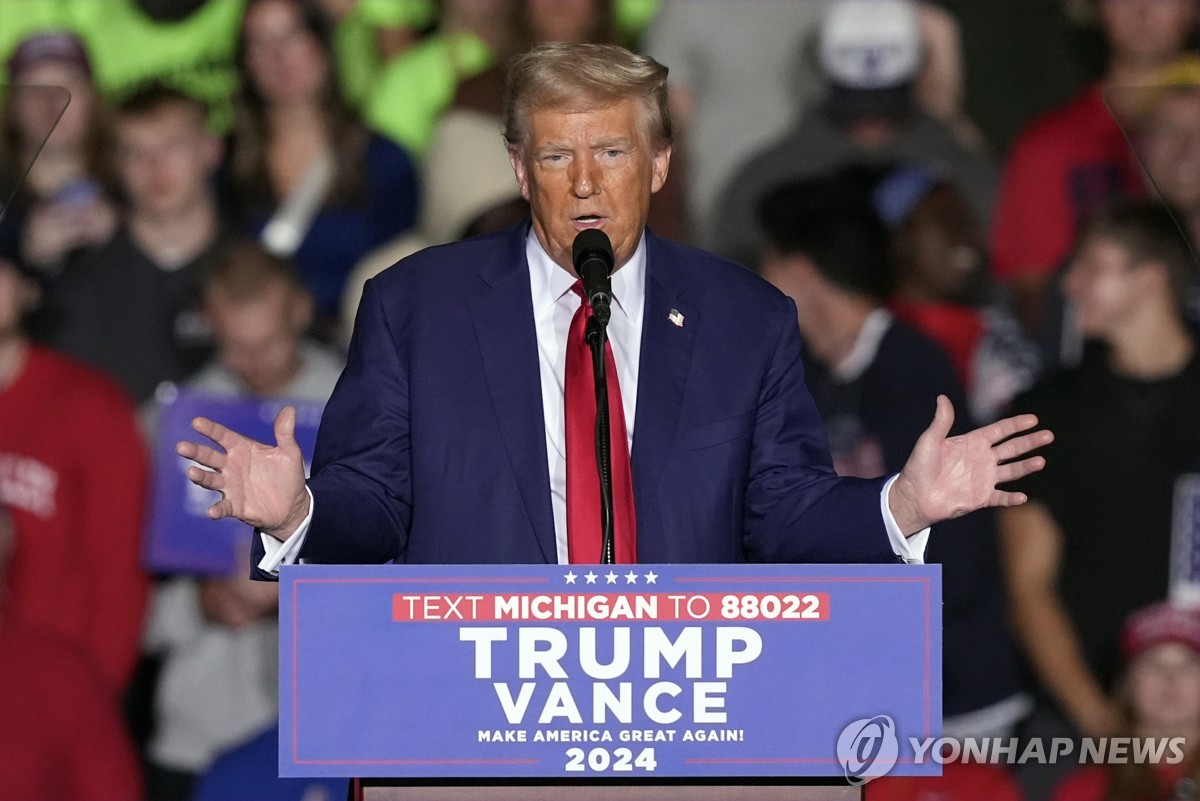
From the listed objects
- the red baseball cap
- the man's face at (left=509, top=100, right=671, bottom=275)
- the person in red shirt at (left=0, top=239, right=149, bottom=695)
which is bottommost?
the red baseball cap

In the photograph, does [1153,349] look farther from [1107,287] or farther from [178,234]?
[178,234]

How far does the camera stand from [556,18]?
17.8 feet

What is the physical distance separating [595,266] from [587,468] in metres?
0.27

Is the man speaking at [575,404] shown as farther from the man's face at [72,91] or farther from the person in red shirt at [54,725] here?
the man's face at [72,91]

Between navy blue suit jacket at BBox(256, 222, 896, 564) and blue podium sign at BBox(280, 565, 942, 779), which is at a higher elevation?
navy blue suit jacket at BBox(256, 222, 896, 564)

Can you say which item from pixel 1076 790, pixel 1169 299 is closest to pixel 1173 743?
pixel 1076 790

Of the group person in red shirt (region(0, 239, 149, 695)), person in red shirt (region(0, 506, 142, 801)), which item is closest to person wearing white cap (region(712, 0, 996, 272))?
person in red shirt (region(0, 239, 149, 695))

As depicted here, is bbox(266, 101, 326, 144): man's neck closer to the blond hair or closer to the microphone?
the blond hair

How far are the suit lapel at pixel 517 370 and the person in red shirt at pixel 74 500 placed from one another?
2654 millimetres

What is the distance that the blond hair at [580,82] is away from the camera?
2.50 m

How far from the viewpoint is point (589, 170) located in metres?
2.50

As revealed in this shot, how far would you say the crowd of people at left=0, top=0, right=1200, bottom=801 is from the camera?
4.88m

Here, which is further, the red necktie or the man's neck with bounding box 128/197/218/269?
the man's neck with bounding box 128/197/218/269

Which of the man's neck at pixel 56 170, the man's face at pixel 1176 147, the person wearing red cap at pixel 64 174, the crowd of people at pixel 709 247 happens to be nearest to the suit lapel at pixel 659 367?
the man's face at pixel 1176 147
